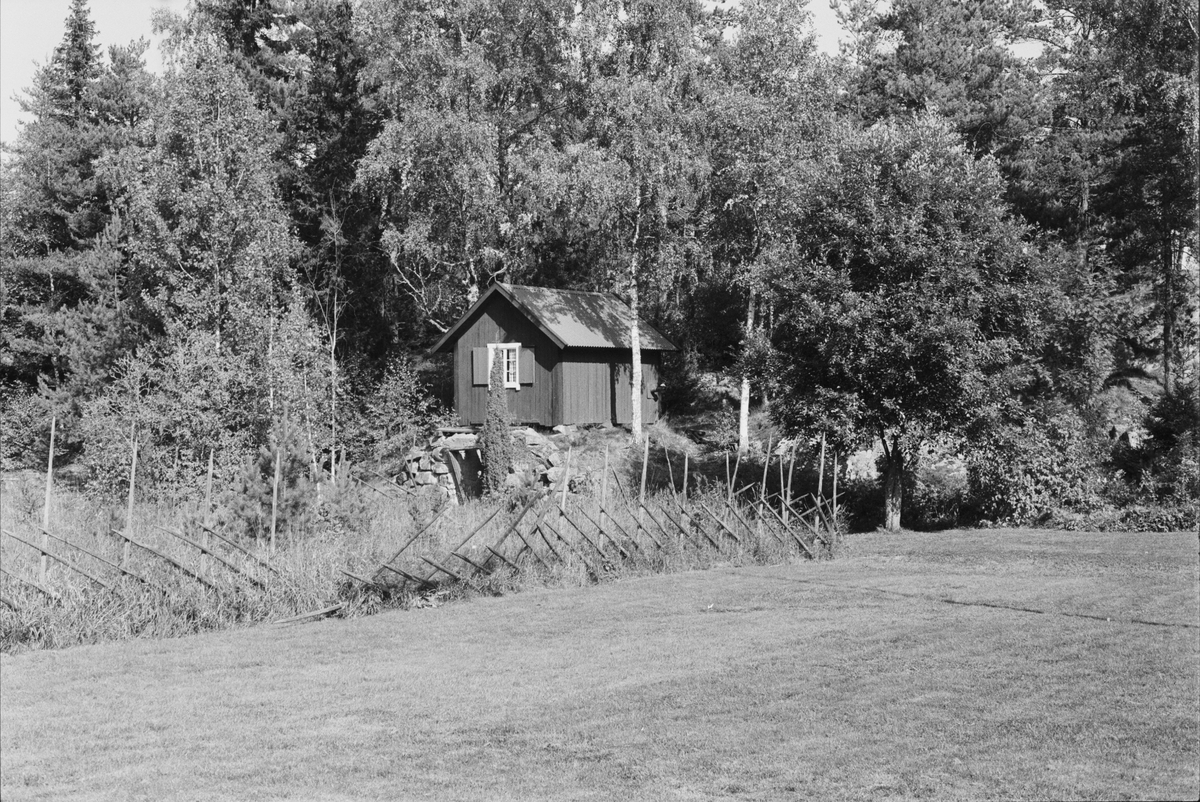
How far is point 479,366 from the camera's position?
3444 centimetres

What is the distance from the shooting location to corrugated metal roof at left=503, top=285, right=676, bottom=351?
33094mm

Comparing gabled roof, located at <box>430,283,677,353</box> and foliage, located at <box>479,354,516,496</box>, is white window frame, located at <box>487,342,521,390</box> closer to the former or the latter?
gabled roof, located at <box>430,283,677,353</box>

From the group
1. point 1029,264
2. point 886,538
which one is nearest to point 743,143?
point 1029,264

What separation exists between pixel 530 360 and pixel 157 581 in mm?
20882

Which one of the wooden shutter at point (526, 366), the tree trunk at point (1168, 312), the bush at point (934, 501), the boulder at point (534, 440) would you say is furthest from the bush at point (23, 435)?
the tree trunk at point (1168, 312)

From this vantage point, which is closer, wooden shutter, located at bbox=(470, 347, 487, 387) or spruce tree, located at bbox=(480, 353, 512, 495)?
spruce tree, located at bbox=(480, 353, 512, 495)

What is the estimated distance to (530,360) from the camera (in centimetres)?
3369

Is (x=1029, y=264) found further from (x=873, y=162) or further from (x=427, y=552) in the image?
(x=427, y=552)

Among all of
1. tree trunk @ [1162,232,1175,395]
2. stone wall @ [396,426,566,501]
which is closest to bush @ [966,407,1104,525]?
tree trunk @ [1162,232,1175,395]

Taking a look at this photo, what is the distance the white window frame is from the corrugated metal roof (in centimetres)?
133

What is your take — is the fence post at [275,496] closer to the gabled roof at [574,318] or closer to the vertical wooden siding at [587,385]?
the gabled roof at [574,318]

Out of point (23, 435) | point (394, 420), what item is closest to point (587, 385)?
point (394, 420)

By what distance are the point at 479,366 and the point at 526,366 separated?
162cm

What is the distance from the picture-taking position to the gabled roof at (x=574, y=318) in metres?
33.0
